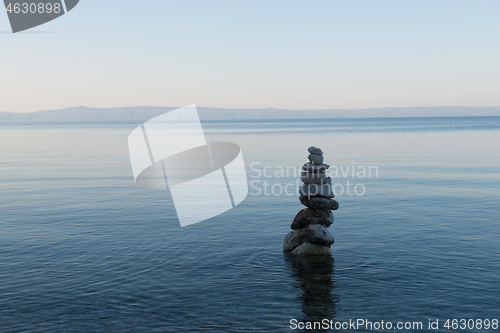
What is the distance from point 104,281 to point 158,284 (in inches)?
87.6

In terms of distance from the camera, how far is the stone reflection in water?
14.1 meters

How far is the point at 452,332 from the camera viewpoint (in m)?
12.7

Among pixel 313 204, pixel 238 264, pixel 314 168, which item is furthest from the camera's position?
pixel 313 204

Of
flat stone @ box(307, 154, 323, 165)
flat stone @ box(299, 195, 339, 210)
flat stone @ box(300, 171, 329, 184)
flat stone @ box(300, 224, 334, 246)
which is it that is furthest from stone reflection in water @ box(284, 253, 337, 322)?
flat stone @ box(307, 154, 323, 165)

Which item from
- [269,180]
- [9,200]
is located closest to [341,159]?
[269,180]

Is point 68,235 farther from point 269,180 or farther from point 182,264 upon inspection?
point 269,180

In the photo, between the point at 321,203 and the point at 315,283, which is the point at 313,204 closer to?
the point at 321,203

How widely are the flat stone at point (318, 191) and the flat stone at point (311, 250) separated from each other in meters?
2.60

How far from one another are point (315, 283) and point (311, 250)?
3.78 m

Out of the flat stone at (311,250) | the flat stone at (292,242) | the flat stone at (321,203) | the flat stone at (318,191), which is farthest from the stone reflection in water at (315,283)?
the flat stone at (318,191)

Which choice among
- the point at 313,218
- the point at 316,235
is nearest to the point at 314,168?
the point at 313,218

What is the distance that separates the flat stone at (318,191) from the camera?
21.3 meters

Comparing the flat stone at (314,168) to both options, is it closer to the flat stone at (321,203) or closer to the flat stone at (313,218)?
the flat stone at (321,203)

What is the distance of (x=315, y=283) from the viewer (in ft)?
54.3
